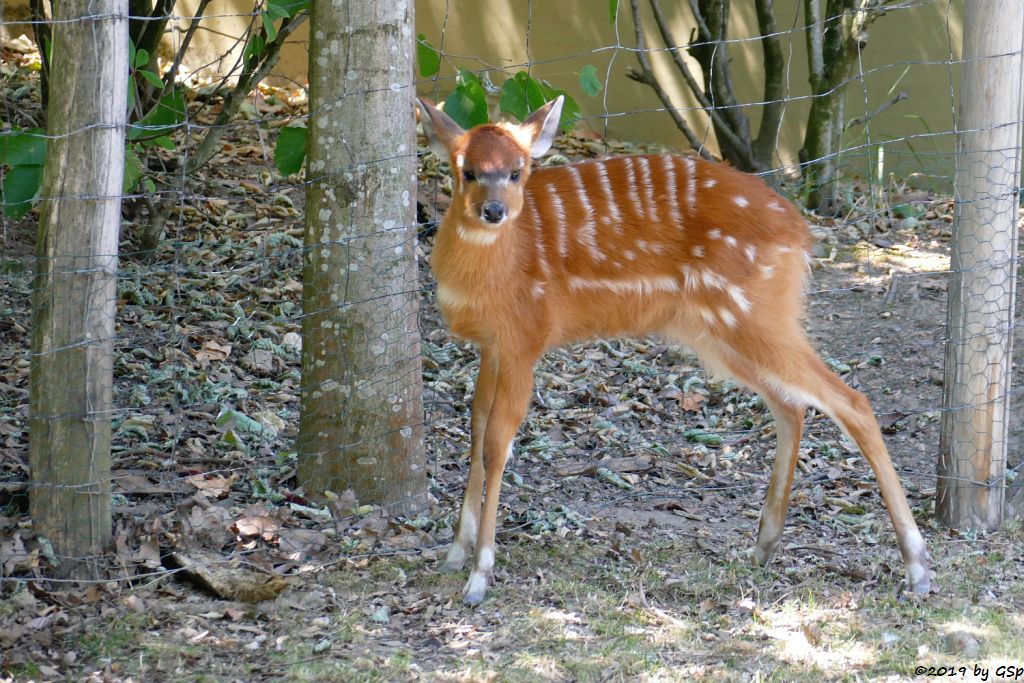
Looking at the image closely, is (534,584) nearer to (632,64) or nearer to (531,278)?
(531,278)

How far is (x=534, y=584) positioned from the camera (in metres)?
3.96

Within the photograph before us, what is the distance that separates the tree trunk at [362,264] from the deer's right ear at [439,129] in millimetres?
162

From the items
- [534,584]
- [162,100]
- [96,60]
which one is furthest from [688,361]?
[96,60]

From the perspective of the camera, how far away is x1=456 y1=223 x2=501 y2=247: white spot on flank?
404 cm

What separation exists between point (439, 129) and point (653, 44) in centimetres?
466

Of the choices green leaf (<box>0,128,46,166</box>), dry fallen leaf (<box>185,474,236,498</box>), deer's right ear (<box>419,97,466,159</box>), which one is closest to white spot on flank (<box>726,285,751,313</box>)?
deer's right ear (<box>419,97,466,159</box>)

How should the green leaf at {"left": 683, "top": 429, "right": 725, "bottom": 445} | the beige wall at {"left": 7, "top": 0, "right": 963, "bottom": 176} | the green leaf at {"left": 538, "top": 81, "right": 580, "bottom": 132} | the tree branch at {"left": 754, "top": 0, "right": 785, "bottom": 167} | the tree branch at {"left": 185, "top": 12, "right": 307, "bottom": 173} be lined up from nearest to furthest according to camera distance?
the green leaf at {"left": 538, "top": 81, "right": 580, "bottom": 132} < the green leaf at {"left": 683, "top": 429, "right": 725, "bottom": 445} < the tree branch at {"left": 185, "top": 12, "right": 307, "bottom": 173} < the tree branch at {"left": 754, "top": 0, "right": 785, "bottom": 167} < the beige wall at {"left": 7, "top": 0, "right": 963, "bottom": 176}

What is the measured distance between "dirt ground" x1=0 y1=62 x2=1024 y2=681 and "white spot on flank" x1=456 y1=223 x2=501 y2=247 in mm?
823

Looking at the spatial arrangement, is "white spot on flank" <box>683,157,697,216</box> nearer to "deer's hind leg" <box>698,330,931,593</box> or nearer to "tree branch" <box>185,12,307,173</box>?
"deer's hind leg" <box>698,330,931,593</box>

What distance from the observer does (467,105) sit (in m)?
4.42

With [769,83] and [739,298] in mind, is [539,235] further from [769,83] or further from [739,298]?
[769,83]

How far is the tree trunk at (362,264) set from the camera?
4113mm

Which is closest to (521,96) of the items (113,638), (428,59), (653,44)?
(428,59)

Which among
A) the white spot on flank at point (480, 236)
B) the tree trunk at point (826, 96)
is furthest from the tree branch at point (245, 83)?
the tree trunk at point (826, 96)
